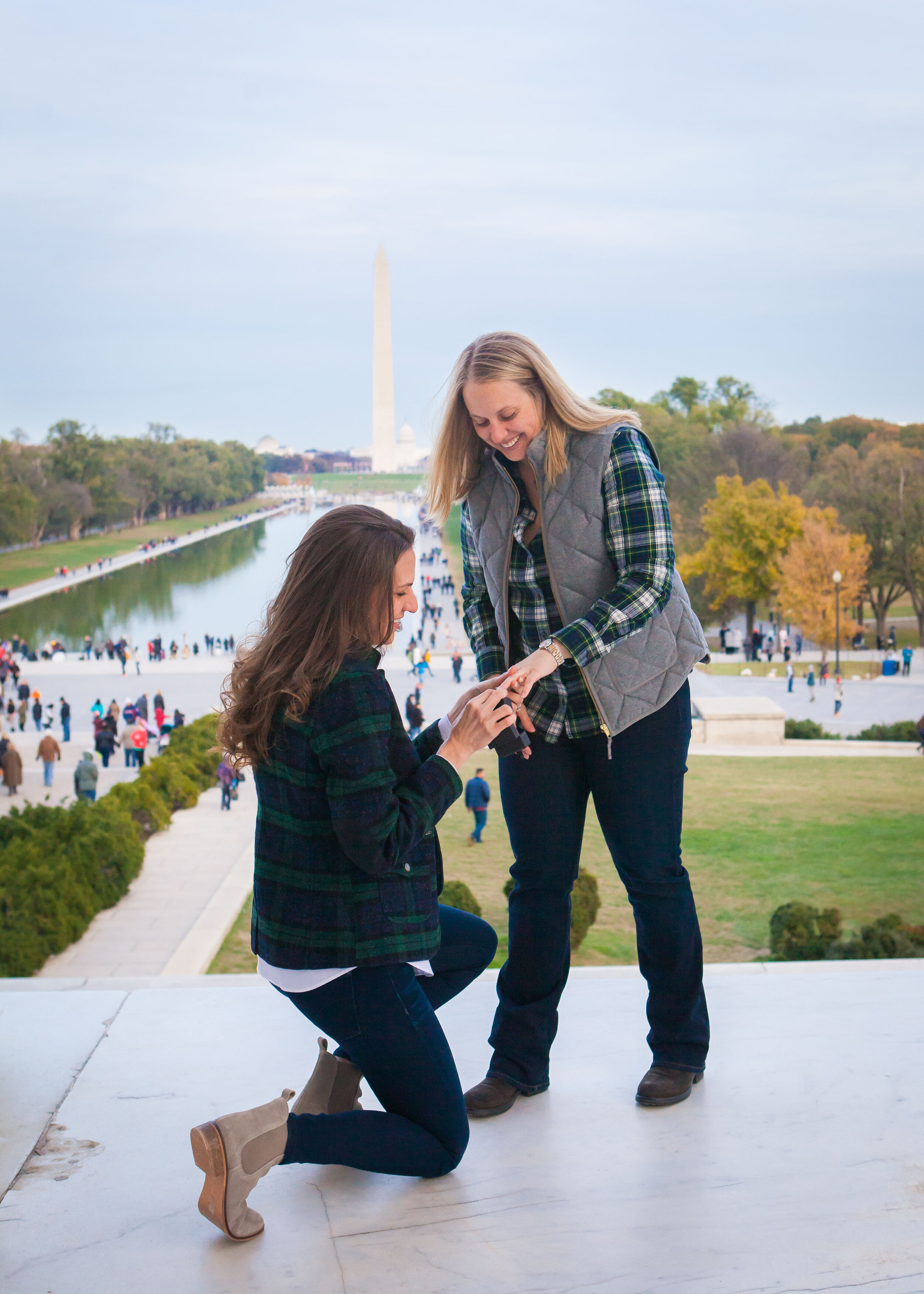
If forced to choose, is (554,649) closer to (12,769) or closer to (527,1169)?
(527,1169)

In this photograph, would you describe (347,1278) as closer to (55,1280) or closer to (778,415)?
(55,1280)

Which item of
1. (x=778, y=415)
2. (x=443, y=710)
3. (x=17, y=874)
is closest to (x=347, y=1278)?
(x=17, y=874)

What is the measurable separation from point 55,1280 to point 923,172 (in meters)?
81.4

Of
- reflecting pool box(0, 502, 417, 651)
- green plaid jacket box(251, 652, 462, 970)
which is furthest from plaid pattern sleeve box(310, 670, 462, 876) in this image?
reflecting pool box(0, 502, 417, 651)

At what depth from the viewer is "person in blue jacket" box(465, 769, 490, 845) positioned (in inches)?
419

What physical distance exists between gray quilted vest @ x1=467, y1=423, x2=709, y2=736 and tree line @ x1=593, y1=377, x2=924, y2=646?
21719 mm

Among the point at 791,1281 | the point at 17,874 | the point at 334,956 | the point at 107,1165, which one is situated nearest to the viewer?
the point at 791,1281

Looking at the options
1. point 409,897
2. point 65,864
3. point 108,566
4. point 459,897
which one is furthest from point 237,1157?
point 108,566

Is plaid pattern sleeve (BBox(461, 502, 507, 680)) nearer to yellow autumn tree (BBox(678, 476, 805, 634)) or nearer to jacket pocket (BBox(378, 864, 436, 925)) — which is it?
jacket pocket (BBox(378, 864, 436, 925))

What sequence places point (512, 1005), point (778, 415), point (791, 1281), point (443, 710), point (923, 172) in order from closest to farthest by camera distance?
1. point (791, 1281)
2. point (512, 1005)
3. point (443, 710)
4. point (778, 415)
5. point (923, 172)

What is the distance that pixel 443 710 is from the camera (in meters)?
21.8

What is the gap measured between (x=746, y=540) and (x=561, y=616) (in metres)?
31.0

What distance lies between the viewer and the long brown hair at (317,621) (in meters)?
1.48

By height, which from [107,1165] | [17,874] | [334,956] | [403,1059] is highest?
[334,956]
